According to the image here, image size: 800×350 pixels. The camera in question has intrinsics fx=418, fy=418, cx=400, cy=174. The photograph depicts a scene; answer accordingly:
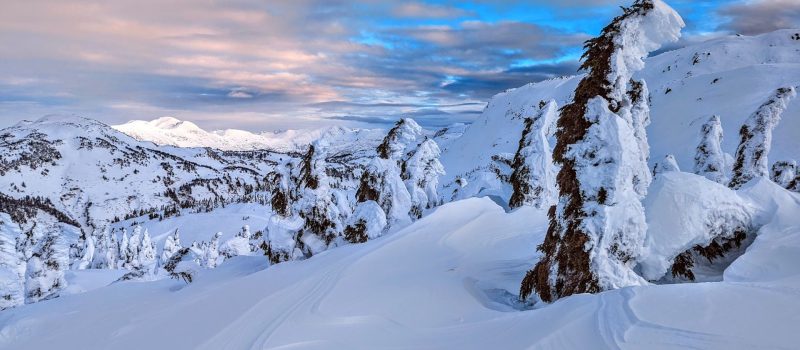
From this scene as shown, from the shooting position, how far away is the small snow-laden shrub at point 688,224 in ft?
30.2

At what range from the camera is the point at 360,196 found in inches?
978

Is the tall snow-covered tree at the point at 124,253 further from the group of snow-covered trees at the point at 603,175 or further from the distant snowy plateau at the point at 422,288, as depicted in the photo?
the group of snow-covered trees at the point at 603,175

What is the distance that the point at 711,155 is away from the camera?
72.2ft

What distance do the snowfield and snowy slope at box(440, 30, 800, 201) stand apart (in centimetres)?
1584

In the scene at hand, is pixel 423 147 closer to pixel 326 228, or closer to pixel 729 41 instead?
pixel 326 228

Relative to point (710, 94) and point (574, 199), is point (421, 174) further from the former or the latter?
point (710, 94)

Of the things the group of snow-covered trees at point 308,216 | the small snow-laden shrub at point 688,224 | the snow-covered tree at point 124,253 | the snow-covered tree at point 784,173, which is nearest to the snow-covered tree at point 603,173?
the small snow-laden shrub at point 688,224

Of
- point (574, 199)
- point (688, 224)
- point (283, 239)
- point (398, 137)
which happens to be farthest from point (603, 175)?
point (398, 137)

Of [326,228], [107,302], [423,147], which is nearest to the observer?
[107,302]

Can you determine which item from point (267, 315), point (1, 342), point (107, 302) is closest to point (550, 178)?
point (267, 315)

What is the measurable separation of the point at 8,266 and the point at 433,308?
18.3 meters

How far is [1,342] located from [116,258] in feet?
308

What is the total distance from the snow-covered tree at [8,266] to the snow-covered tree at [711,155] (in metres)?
31.6

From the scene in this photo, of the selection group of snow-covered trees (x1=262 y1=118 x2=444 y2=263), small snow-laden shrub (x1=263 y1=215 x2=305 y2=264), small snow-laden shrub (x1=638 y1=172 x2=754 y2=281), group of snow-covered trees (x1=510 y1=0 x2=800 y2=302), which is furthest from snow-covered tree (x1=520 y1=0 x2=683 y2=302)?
small snow-laden shrub (x1=263 y1=215 x2=305 y2=264)
